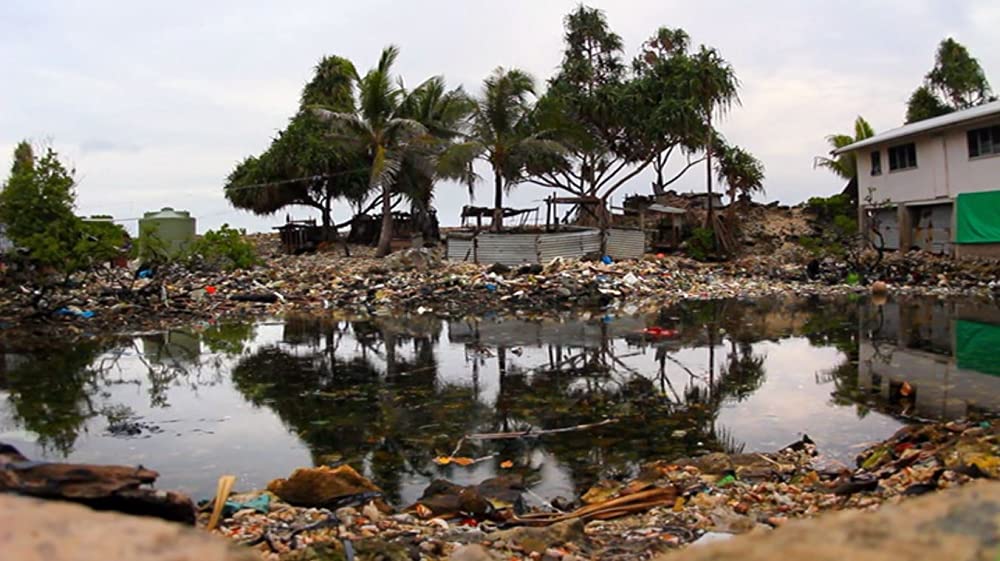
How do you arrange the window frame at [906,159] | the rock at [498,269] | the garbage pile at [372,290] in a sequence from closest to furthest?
1. the garbage pile at [372,290]
2. the rock at [498,269]
3. the window frame at [906,159]

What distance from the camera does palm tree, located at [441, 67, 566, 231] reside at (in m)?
24.3

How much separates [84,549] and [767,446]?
19.2ft

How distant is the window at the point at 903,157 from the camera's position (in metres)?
24.0

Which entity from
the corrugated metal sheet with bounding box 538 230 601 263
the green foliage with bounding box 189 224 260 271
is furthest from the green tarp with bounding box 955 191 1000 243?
the green foliage with bounding box 189 224 260 271

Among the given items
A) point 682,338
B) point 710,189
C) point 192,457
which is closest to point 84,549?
point 192,457

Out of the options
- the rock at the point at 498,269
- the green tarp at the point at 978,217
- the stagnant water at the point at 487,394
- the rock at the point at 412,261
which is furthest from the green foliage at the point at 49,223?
the green tarp at the point at 978,217

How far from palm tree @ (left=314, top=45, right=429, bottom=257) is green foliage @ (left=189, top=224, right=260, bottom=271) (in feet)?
14.2

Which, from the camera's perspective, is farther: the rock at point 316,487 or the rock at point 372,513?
the rock at point 316,487

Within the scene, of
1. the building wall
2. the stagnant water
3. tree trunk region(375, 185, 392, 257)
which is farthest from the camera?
tree trunk region(375, 185, 392, 257)

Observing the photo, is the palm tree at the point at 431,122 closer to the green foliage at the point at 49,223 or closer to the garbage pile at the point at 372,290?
the garbage pile at the point at 372,290

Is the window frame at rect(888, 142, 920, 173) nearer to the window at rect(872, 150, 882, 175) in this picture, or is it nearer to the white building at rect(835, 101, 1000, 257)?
the white building at rect(835, 101, 1000, 257)

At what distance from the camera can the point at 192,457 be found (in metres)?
6.43

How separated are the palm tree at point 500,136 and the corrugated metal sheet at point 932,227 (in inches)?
437

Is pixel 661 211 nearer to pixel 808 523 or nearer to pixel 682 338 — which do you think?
pixel 682 338
